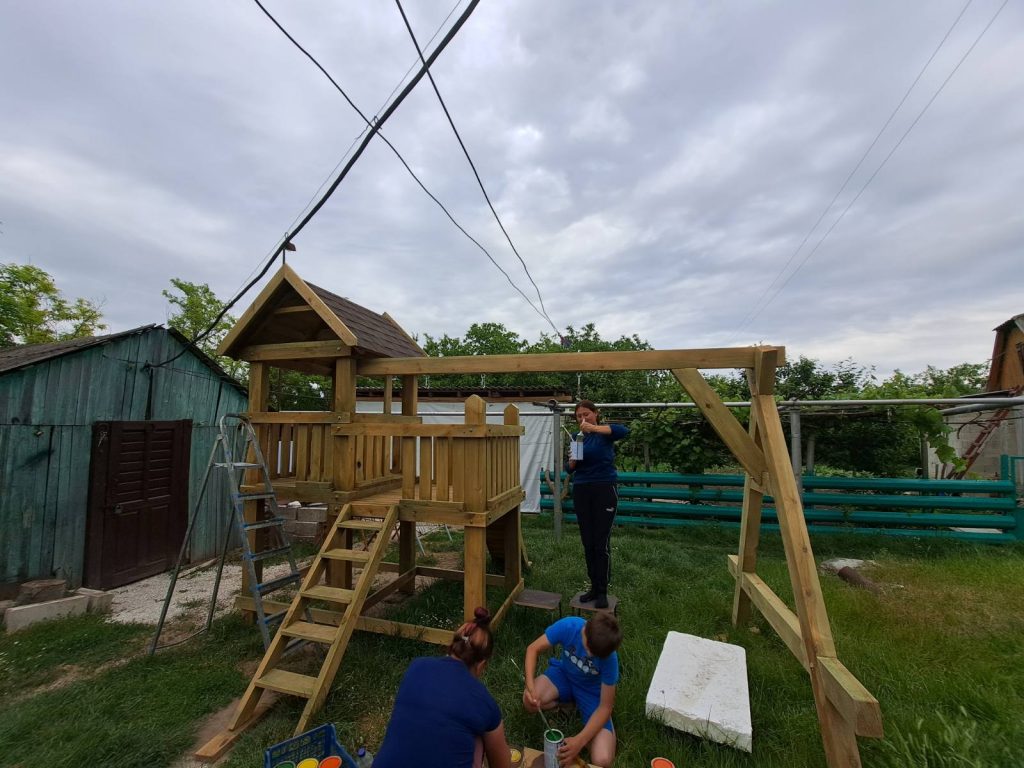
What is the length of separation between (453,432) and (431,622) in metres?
2.10

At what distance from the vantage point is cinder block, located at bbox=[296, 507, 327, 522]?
8231 mm

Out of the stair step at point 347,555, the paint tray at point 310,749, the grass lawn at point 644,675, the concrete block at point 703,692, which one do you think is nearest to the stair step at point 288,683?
the grass lawn at point 644,675

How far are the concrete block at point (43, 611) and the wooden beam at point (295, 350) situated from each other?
3.60 m

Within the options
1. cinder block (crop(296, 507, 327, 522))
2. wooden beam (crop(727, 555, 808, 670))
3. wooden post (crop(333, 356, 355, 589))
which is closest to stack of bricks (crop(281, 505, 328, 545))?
cinder block (crop(296, 507, 327, 522))

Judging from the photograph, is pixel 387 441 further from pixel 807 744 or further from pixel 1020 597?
pixel 1020 597

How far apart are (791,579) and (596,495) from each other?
166cm

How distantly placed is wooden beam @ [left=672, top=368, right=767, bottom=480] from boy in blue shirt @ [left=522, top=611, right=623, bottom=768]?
5.93 ft

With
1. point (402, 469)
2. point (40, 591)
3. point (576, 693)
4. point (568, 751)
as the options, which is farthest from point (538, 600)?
point (40, 591)

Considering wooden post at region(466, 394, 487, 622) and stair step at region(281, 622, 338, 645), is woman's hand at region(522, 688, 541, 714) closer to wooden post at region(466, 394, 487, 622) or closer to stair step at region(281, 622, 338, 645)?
wooden post at region(466, 394, 487, 622)

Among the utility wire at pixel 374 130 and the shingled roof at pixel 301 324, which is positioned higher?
the utility wire at pixel 374 130

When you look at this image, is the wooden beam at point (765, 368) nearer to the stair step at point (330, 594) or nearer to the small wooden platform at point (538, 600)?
the small wooden platform at point (538, 600)

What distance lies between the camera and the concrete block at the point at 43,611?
4709mm

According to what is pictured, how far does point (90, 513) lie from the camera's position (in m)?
6.05

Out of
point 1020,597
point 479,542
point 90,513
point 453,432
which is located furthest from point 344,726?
point 1020,597
